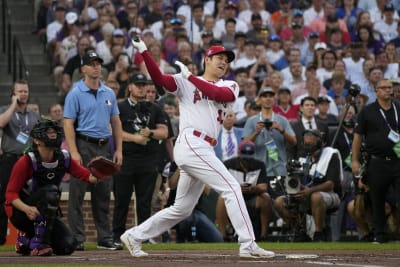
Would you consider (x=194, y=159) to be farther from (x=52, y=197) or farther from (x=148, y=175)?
(x=148, y=175)

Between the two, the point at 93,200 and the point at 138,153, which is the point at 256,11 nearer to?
the point at 138,153

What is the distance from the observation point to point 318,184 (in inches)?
699

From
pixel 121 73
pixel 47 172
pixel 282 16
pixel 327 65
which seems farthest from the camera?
pixel 282 16

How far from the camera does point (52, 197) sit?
12.5m

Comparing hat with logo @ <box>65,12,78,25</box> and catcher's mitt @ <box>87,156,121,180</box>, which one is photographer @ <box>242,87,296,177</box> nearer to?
catcher's mitt @ <box>87,156,121,180</box>

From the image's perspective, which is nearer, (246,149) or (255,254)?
(255,254)

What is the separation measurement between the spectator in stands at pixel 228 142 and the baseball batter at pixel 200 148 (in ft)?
21.1

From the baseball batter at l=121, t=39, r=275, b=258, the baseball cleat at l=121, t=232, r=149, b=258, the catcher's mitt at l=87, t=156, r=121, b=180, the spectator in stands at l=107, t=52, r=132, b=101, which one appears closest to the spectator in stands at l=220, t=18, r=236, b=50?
the spectator in stands at l=107, t=52, r=132, b=101

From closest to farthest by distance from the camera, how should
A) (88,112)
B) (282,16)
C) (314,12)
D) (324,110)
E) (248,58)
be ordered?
(88,112), (324,110), (248,58), (282,16), (314,12)

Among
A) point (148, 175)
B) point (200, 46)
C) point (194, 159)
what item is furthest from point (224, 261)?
point (200, 46)

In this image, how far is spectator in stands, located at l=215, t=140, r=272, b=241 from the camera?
58.1 ft

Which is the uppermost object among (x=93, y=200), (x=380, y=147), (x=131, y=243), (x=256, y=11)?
(x=256, y=11)

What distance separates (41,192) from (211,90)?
2276 millimetres

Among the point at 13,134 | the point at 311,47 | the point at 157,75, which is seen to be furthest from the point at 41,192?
the point at 311,47
